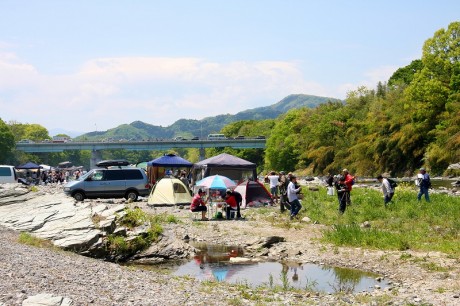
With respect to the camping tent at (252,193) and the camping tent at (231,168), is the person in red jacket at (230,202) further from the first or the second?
the camping tent at (231,168)

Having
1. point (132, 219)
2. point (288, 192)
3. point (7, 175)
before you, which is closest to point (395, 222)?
point (288, 192)

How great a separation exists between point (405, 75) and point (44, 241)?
301ft

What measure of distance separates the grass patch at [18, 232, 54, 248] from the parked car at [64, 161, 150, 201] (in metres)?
16.0

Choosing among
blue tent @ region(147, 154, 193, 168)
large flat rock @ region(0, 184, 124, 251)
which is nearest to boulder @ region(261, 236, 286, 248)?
large flat rock @ region(0, 184, 124, 251)

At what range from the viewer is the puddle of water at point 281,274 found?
1371 cm

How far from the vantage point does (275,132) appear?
11869 centimetres

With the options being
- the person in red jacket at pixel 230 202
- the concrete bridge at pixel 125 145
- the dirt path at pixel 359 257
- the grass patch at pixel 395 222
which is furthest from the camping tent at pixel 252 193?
the concrete bridge at pixel 125 145

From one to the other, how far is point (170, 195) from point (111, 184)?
A: 4.46 meters

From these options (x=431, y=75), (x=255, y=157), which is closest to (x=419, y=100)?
(x=431, y=75)

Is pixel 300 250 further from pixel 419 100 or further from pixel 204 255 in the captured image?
pixel 419 100

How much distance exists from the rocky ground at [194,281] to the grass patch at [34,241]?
0.75 ft

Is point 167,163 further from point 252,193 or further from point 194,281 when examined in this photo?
point 194,281

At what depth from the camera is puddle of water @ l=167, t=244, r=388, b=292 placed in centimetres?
1371

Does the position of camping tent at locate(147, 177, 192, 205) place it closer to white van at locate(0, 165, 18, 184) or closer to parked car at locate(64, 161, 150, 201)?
parked car at locate(64, 161, 150, 201)
